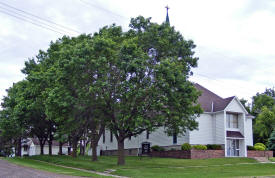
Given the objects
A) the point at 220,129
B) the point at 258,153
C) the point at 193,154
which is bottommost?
the point at 258,153

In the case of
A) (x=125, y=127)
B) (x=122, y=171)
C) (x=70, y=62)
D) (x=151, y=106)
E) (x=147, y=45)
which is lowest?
(x=122, y=171)

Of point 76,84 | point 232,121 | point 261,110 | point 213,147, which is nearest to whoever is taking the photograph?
point 76,84

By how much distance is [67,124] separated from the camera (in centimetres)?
2991

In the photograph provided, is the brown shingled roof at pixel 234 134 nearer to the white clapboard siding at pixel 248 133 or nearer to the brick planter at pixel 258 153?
the brick planter at pixel 258 153

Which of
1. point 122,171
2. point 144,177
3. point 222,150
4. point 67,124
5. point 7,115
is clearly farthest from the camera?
point 7,115

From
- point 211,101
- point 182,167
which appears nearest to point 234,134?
point 211,101

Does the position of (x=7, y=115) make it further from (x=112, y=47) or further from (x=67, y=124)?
(x=112, y=47)

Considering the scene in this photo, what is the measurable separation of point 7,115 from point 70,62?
84.1 ft

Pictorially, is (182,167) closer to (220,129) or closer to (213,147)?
(213,147)

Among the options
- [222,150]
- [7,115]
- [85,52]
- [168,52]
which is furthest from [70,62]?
[7,115]

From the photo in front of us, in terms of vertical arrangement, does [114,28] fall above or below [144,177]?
above

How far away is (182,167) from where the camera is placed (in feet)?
92.1

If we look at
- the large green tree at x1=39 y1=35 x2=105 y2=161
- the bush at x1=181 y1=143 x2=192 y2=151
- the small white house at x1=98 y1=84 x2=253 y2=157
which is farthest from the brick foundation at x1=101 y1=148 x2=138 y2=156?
the large green tree at x1=39 y1=35 x2=105 y2=161

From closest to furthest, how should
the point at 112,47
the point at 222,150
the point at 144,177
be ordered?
the point at 144,177, the point at 112,47, the point at 222,150
